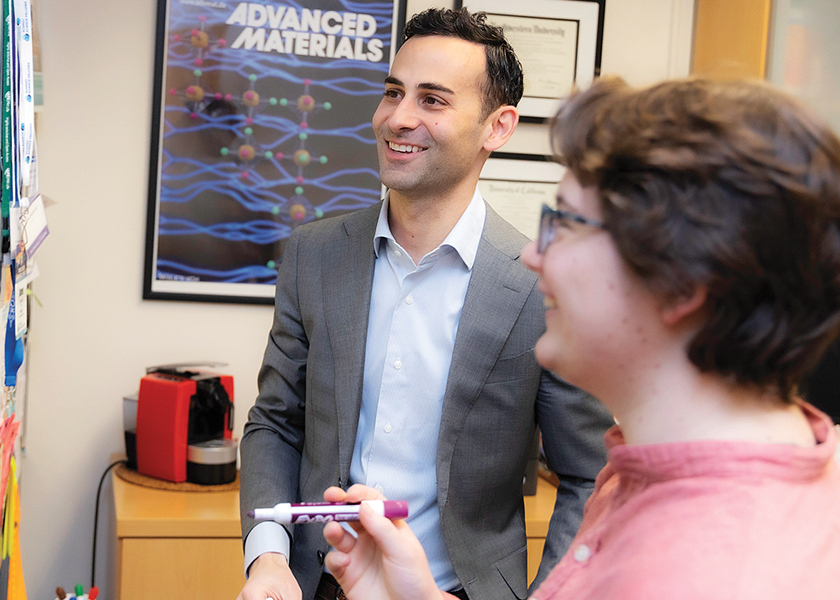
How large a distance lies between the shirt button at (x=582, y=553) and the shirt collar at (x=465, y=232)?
87 cm

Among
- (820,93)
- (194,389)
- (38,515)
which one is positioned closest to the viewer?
(820,93)

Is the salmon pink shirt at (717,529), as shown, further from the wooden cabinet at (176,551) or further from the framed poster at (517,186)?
the framed poster at (517,186)

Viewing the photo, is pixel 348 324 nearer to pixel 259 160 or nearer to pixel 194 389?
pixel 194 389

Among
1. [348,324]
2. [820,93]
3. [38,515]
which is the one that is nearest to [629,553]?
[348,324]

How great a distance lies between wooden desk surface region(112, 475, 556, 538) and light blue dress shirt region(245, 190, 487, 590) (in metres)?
0.81

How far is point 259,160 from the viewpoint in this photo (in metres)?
2.61

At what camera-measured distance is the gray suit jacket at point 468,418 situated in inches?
55.7

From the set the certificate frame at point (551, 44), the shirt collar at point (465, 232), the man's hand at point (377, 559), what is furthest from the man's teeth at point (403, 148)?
the certificate frame at point (551, 44)

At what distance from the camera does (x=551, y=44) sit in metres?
2.74

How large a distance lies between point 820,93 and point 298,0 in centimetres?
162

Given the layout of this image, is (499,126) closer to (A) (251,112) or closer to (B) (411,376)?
(B) (411,376)

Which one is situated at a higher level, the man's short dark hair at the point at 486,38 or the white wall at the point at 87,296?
the man's short dark hair at the point at 486,38

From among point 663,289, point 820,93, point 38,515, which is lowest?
point 38,515

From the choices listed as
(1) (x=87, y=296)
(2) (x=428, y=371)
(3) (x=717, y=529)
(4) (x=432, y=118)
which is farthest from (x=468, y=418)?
(1) (x=87, y=296)
